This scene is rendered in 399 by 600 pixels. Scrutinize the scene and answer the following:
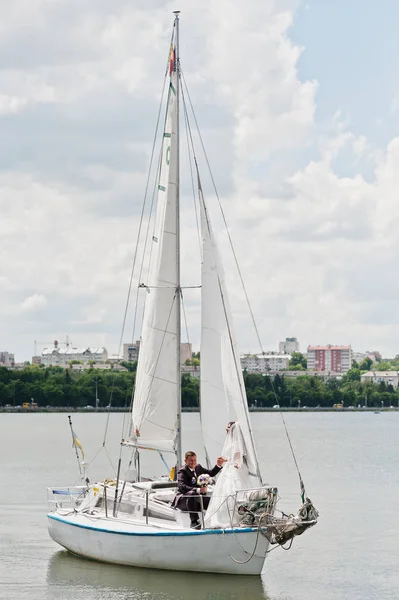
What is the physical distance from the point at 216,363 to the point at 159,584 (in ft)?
16.2

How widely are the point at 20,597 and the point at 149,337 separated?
7.09 m

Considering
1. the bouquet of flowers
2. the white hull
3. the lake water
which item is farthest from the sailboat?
the bouquet of flowers

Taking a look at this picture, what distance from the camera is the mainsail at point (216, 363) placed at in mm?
25266

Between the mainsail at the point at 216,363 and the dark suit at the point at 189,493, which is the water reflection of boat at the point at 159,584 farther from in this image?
the mainsail at the point at 216,363

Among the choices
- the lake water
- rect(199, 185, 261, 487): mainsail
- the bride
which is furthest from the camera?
rect(199, 185, 261, 487): mainsail

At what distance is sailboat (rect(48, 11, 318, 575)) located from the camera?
23.7 m

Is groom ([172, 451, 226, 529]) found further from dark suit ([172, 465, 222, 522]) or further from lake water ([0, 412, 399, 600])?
lake water ([0, 412, 399, 600])

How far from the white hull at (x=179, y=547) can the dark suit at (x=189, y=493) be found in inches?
18.2

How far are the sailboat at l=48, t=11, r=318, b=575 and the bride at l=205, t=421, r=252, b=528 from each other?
0.20 ft

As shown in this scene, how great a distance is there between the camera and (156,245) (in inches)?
Answer: 1107

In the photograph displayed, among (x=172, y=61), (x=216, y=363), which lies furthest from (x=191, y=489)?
(x=172, y=61)

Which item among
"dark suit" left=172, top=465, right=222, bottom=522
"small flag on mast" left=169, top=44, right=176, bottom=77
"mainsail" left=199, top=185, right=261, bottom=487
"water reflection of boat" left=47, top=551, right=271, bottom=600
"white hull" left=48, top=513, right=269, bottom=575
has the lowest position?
"water reflection of boat" left=47, top=551, right=271, bottom=600

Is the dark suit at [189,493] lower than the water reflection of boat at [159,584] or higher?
higher

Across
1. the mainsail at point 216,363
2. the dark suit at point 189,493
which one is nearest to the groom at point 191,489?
the dark suit at point 189,493
